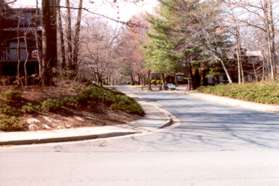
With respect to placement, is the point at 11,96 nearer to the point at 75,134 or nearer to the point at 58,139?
the point at 75,134

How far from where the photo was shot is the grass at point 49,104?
1655cm

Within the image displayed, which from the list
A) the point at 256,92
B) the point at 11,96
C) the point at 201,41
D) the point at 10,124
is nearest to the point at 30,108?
the point at 11,96

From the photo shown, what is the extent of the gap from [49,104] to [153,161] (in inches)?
341

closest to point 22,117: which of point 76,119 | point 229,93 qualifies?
point 76,119

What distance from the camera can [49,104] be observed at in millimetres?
17984

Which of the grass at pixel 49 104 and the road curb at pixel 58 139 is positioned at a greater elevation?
the grass at pixel 49 104

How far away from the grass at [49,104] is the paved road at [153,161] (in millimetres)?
3922

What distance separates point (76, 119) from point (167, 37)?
139ft

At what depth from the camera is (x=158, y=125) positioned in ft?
60.1

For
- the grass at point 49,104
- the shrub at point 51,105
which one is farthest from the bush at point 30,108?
the shrub at point 51,105

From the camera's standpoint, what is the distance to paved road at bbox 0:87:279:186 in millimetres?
8055

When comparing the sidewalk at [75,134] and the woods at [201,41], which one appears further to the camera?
the woods at [201,41]

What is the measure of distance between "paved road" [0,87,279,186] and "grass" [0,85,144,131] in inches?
154

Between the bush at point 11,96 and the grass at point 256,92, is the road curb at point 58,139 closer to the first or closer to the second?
the bush at point 11,96
